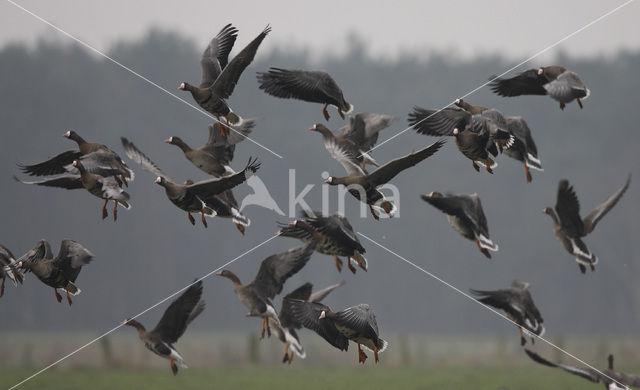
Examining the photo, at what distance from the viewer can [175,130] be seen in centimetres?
4481

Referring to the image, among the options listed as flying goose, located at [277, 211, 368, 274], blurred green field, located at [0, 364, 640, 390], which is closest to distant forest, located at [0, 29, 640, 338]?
blurred green field, located at [0, 364, 640, 390]

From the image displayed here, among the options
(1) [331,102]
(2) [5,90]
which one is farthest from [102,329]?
(1) [331,102]

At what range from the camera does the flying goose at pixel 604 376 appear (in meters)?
8.20

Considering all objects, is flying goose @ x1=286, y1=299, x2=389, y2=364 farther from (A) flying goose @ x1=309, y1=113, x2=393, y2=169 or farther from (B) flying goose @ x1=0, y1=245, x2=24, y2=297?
(B) flying goose @ x1=0, y1=245, x2=24, y2=297

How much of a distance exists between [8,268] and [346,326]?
4456mm

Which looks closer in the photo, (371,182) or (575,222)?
(371,182)

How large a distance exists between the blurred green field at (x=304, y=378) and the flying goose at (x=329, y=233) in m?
8.78

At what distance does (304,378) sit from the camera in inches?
827

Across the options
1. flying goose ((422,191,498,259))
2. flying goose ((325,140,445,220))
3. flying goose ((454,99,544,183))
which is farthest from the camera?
flying goose ((422,191,498,259))

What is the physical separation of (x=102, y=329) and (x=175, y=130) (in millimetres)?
13243

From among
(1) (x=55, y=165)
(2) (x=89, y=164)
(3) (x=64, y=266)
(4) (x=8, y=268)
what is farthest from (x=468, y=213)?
(4) (x=8, y=268)

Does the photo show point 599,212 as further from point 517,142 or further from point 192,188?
point 192,188

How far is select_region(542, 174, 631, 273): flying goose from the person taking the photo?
9781mm

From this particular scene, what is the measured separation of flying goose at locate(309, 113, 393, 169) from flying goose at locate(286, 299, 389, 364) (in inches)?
101
